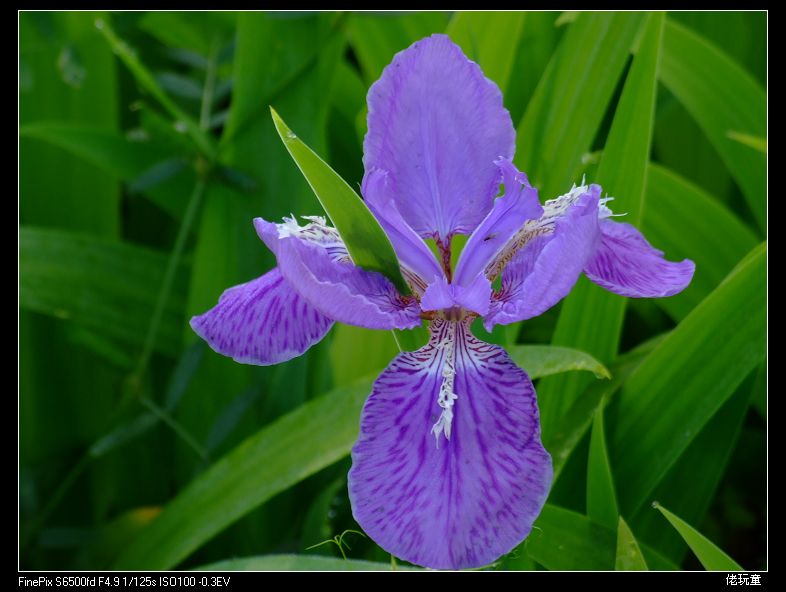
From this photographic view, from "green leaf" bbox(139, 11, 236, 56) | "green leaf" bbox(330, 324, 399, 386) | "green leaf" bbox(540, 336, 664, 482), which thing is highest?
"green leaf" bbox(139, 11, 236, 56)

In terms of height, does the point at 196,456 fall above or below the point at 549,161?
below

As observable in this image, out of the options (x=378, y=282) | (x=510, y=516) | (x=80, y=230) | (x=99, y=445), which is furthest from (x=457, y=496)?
(x=80, y=230)

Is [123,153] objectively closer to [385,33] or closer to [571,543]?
[385,33]

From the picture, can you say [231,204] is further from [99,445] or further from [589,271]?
[589,271]

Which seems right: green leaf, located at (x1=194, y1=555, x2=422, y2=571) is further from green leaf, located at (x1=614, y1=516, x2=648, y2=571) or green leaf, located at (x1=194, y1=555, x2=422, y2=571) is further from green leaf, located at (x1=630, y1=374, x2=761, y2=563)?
green leaf, located at (x1=630, y1=374, x2=761, y2=563)

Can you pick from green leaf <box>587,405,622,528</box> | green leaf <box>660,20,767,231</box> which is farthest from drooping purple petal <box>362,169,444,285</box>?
green leaf <box>660,20,767,231</box>
